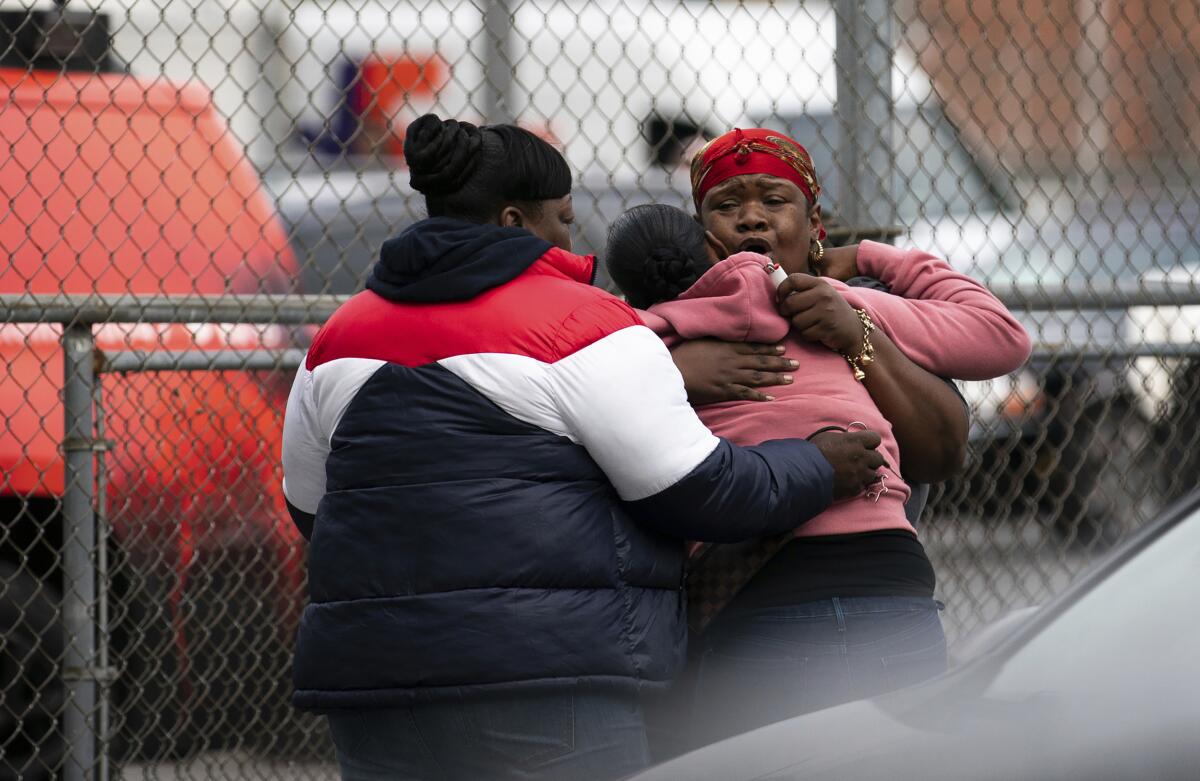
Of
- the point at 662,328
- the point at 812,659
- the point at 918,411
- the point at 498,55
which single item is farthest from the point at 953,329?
the point at 498,55

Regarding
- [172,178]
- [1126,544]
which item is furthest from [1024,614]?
[172,178]

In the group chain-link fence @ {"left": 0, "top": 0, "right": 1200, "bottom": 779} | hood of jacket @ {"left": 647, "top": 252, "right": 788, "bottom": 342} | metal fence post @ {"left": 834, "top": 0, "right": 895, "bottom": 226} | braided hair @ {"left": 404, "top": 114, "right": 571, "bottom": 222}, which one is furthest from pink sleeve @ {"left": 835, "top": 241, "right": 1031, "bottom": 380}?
metal fence post @ {"left": 834, "top": 0, "right": 895, "bottom": 226}

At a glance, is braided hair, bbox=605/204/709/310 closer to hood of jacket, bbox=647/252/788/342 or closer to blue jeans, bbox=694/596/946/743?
hood of jacket, bbox=647/252/788/342

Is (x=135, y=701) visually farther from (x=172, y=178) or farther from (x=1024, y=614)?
(x=1024, y=614)

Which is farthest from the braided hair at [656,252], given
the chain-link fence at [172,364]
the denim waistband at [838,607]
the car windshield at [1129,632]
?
the chain-link fence at [172,364]

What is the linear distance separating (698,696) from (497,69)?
544 cm

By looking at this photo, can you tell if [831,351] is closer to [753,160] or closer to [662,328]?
[662,328]

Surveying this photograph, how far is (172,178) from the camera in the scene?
5184 millimetres

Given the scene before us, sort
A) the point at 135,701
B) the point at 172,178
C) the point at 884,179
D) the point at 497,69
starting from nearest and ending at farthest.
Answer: the point at 135,701 → the point at 884,179 → the point at 172,178 → the point at 497,69

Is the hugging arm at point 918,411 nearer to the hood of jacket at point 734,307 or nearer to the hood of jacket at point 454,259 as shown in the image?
the hood of jacket at point 734,307

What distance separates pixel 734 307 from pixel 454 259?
0.48 meters

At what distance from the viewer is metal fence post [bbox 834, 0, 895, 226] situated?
4.82 m

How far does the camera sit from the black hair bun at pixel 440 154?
2691 millimetres

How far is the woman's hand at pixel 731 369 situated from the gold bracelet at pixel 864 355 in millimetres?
98
